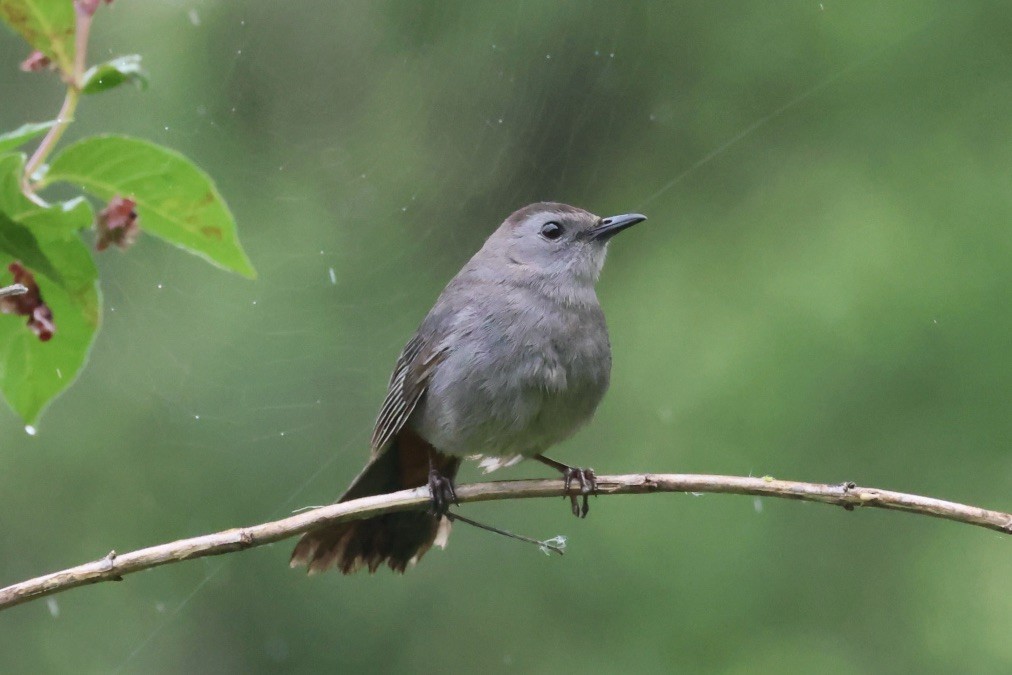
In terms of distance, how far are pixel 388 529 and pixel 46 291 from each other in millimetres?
2388

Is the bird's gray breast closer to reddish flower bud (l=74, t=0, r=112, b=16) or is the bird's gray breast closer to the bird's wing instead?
the bird's wing

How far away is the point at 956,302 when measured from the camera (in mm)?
5402

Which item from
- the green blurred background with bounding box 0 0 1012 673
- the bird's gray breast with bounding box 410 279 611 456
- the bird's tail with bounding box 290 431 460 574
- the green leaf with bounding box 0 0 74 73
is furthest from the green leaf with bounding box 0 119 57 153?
the green blurred background with bounding box 0 0 1012 673

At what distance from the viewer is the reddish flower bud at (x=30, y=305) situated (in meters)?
1.20

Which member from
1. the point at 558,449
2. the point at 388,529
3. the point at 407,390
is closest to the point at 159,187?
the point at 407,390

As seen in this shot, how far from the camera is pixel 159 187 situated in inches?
44.3

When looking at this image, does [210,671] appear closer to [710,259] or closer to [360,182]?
[360,182]

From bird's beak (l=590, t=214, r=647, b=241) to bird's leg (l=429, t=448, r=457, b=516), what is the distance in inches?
34.1

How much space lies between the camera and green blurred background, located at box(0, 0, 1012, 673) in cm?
539

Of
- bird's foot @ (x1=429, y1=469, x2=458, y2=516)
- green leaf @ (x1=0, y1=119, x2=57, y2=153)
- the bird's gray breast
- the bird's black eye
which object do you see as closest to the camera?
green leaf @ (x1=0, y1=119, x2=57, y2=153)

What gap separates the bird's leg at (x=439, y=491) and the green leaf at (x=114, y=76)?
1619 millimetres

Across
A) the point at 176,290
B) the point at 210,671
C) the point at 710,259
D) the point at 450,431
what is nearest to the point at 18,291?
the point at 450,431

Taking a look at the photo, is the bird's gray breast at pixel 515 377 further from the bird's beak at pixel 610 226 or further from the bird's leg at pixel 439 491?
the bird's beak at pixel 610 226

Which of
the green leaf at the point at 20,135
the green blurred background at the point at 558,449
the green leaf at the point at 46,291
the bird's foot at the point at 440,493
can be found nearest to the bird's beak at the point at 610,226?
the bird's foot at the point at 440,493
